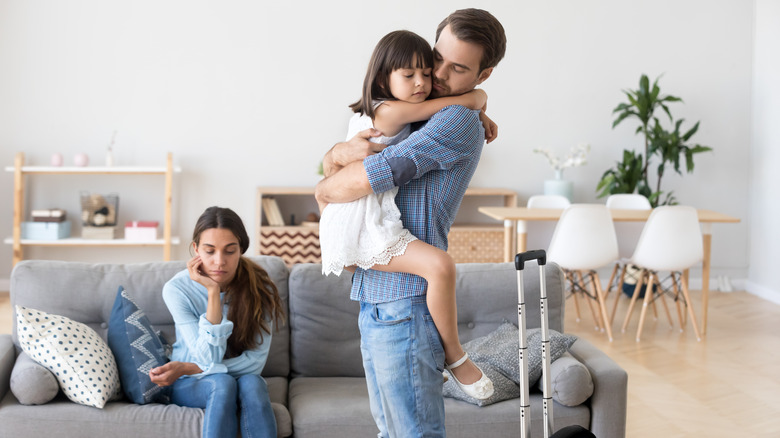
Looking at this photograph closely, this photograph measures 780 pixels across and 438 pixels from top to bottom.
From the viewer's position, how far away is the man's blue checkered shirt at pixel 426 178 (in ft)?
4.83

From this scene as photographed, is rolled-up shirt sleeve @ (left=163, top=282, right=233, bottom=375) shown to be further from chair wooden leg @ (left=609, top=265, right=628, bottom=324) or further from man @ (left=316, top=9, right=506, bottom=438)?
chair wooden leg @ (left=609, top=265, right=628, bottom=324)

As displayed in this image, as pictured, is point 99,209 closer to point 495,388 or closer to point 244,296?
point 244,296

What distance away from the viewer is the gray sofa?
2375mm

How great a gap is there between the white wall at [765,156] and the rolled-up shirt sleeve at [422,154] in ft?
18.2

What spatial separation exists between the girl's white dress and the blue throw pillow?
1146mm

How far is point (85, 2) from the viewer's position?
624cm

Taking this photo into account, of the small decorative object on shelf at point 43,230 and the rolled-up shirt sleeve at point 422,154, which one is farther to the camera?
the small decorative object on shelf at point 43,230

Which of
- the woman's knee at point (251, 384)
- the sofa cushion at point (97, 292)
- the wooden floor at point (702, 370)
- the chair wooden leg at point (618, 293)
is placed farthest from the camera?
the chair wooden leg at point (618, 293)

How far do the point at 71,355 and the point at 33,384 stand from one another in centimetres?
13

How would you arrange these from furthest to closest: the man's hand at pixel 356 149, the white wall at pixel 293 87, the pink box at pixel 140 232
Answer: the white wall at pixel 293 87, the pink box at pixel 140 232, the man's hand at pixel 356 149

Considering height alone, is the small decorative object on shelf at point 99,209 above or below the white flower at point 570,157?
below

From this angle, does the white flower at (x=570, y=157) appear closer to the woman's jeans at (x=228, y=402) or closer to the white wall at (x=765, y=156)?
the white wall at (x=765, y=156)

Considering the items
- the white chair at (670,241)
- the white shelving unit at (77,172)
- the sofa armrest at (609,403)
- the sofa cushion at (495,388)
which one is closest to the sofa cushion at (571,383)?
the sofa armrest at (609,403)

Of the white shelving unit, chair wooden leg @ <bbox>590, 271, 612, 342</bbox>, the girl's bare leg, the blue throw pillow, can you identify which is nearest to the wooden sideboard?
the white shelving unit
